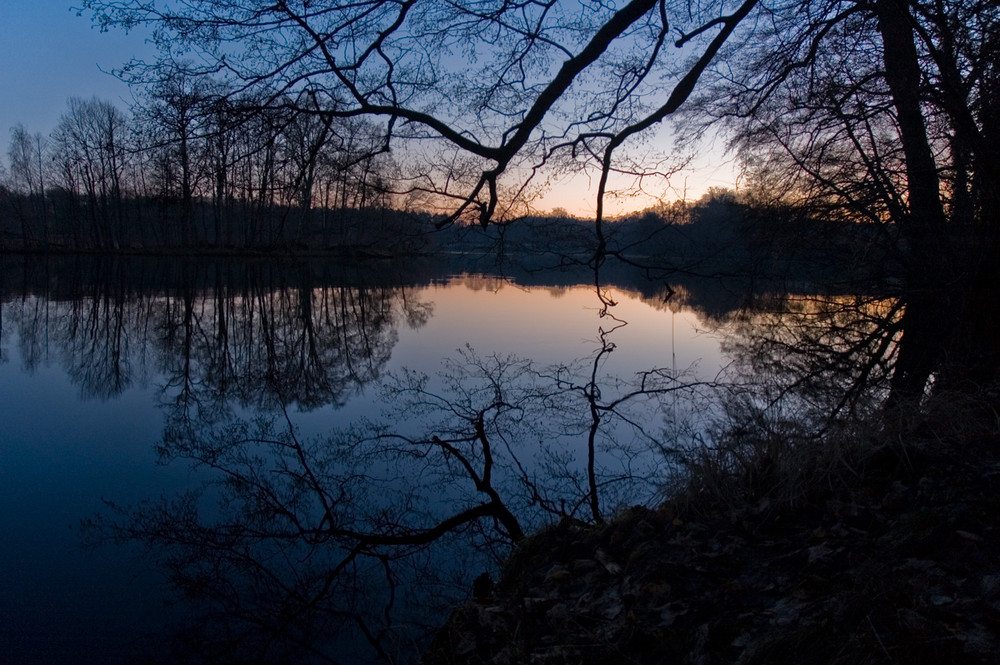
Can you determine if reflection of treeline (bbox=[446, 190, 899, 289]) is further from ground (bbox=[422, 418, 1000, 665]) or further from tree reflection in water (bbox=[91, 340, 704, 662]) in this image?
ground (bbox=[422, 418, 1000, 665])

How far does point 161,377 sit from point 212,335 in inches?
132

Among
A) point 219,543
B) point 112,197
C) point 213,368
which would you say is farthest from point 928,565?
point 112,197

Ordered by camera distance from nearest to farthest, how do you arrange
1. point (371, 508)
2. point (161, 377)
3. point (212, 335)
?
1. point (371, 508)
2. point (161, 377)
3. point (212, 335)

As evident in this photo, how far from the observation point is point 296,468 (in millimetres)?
4879

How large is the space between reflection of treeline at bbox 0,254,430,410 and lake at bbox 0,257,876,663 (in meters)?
0.07

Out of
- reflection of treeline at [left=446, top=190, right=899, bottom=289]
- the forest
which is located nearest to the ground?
the forest

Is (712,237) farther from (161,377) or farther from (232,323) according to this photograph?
(232,323)

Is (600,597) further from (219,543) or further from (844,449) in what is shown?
(219,543)

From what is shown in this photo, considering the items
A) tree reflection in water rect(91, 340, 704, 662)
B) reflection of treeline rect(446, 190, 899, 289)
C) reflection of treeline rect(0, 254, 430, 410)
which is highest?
reflection of treeline rect(446, 190, 899, 289)

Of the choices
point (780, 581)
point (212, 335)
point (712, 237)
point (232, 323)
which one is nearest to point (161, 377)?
point (212, 335)

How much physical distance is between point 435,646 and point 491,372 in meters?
5.75

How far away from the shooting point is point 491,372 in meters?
8.27

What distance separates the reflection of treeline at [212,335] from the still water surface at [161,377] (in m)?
0.05

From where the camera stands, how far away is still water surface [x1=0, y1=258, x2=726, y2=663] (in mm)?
3113
